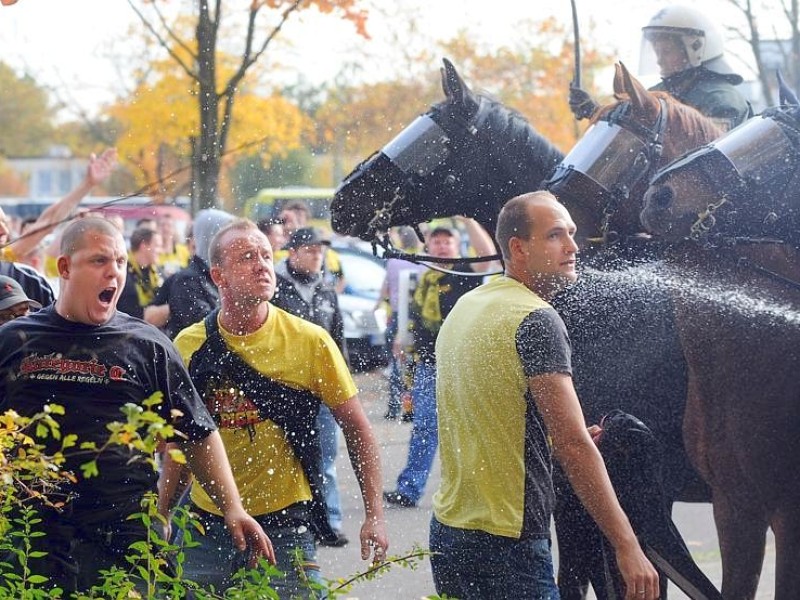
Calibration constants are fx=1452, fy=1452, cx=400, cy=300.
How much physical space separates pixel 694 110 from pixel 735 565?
167cm

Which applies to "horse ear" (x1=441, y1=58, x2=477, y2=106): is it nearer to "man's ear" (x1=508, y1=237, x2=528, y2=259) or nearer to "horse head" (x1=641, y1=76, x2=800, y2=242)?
"horse head" (x1=641, y1=76, x2=800, y2=242)

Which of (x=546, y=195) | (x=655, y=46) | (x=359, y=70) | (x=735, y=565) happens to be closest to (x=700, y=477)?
(x=735, y=565)

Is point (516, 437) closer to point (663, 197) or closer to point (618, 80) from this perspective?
point (663, 197)

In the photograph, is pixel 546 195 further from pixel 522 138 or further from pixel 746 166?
pixel 522 138

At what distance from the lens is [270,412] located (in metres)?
4.63

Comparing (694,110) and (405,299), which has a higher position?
(694,110)

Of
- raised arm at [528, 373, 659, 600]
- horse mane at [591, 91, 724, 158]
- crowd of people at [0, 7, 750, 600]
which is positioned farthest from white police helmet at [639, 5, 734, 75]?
raised arm at [528, 373, 659, 600]

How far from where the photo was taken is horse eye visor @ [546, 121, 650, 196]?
5207mm

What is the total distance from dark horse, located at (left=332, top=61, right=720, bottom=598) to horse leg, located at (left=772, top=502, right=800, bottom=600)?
0.43 m

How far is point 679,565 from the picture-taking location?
4.55m

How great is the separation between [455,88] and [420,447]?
345cm

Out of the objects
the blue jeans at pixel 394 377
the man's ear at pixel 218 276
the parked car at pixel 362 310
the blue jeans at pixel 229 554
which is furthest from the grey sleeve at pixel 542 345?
the parked car at pixel 362 310

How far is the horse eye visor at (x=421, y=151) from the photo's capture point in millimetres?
5672

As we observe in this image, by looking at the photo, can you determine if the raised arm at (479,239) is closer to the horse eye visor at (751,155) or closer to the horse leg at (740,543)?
the horse eye visor at (751,155)
